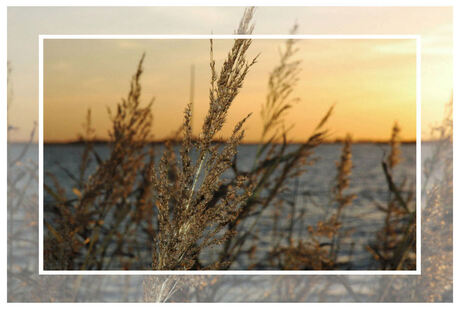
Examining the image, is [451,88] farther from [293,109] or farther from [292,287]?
[292,287]

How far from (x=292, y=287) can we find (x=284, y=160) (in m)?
0.63

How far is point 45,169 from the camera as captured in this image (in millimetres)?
2645
